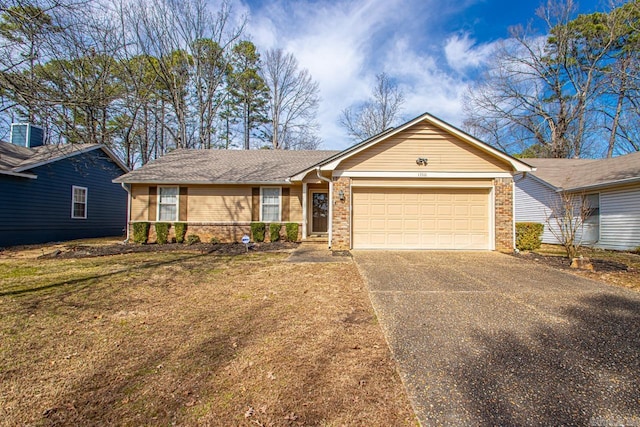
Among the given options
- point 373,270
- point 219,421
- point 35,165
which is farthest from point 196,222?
point 219,421

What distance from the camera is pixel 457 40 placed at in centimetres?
1459

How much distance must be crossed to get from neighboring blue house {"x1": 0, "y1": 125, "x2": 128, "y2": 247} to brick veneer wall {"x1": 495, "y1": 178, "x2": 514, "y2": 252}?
571 inches

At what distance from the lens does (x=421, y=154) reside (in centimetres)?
956

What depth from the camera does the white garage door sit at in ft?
31.5

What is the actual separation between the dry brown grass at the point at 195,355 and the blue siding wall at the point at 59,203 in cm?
870

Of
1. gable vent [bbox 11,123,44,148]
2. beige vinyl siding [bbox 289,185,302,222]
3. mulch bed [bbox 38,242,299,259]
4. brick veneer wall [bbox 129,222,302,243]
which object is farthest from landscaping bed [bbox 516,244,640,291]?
gable vent [bbox 11,123,44,148]

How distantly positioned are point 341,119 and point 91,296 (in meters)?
24.7

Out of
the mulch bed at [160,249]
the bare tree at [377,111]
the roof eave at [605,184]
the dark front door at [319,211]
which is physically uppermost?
the bare tree at [377,111]

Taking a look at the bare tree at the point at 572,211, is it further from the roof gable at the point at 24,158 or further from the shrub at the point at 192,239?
the roof gable at the point at 24,158

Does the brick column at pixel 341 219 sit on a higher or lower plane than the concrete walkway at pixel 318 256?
higher

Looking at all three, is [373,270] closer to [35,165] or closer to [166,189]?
[166,189]

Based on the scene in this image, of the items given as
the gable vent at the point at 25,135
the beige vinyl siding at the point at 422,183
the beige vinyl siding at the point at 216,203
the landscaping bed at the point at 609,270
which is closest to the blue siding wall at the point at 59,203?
the beige vinyl siding at the point at 216,203

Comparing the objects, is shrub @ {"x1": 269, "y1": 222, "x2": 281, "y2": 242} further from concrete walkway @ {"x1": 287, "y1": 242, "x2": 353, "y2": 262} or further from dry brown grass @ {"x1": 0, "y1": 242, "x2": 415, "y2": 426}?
dry brown grass @ {"x1": 0, "y1": 242, "x2": 415, "y2": 426}

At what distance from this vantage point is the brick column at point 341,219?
30.9ft
